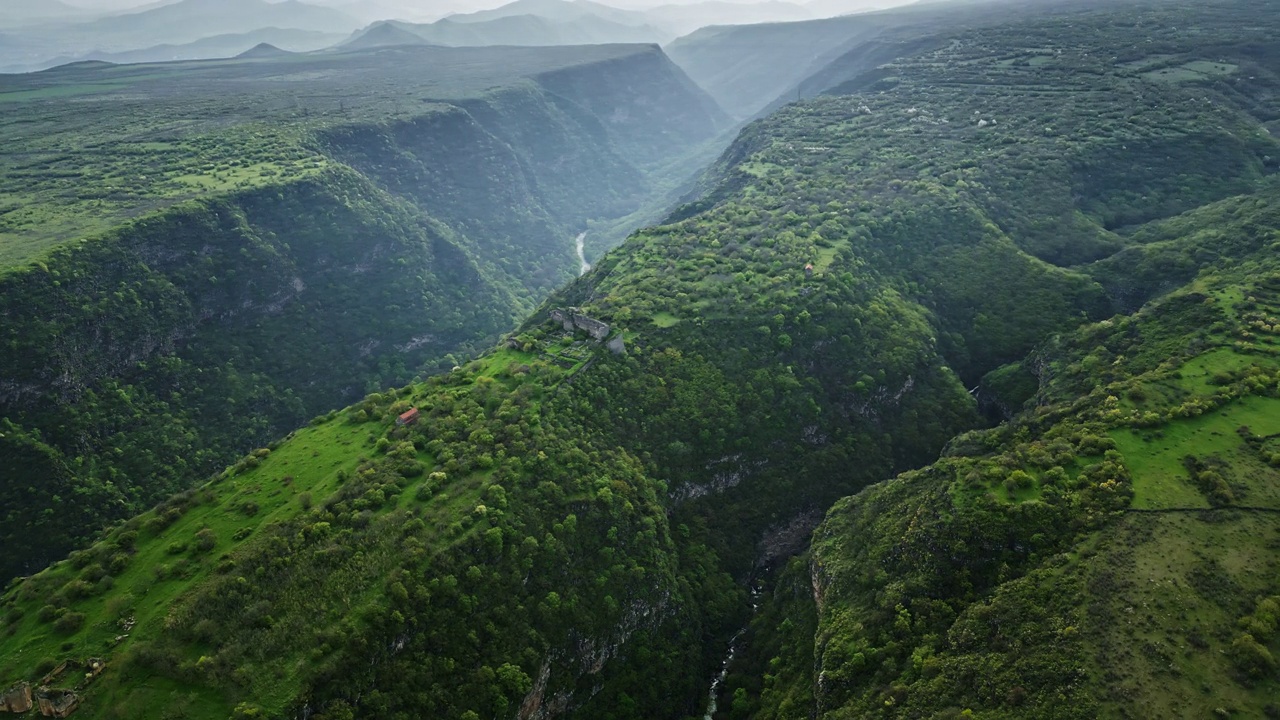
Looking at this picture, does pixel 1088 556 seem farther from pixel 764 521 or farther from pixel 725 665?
pixel 764 521

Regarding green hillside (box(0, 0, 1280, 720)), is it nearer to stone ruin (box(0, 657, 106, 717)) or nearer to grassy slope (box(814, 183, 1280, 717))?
grassy slope (box(814, 183, 1280, 717))

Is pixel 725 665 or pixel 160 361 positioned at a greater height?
pixel 160 361

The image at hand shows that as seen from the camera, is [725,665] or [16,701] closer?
[16,701]

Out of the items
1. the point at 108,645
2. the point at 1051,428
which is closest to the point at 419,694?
the point at 108,645

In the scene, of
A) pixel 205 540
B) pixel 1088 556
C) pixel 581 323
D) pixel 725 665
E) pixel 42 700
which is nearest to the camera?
pixel 42 700

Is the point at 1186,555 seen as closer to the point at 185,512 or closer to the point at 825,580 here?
the point at 825,580

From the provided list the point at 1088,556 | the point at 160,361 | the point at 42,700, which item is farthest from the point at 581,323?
the point at 160,361

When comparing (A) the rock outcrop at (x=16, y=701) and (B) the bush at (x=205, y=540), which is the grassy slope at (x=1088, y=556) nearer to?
(B) the bush at (x=205, y=540)

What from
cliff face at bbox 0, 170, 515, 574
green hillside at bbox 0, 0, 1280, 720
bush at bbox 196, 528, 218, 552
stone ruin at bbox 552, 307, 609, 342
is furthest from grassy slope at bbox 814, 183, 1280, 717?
cliff face at bbox 0, 170, 515, 574

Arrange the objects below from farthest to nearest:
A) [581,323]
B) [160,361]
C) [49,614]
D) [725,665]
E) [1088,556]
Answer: [160,361], [581,323], [725,665], [49,614], [1088,556]
